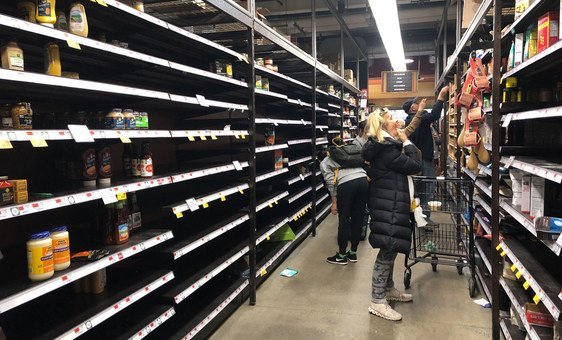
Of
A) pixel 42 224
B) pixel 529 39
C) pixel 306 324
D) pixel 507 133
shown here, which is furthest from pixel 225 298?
pixel 529 39

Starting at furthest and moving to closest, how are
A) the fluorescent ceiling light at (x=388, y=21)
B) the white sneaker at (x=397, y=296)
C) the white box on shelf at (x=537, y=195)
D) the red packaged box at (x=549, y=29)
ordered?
1. the fluorescent ceiling light at (x=388, y=21)
2. the white sneaker at (x=397, y=296)
3. the white box on shelf at (x=537, y=195)
4. the red packaged box at (x=549, y=29)

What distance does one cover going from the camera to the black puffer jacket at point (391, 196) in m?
3.08

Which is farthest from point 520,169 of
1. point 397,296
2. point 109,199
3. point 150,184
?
point 109,199

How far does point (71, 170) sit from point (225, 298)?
5.43 feet

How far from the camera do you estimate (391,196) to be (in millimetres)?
3102

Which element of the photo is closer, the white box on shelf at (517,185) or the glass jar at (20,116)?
the glass jar at (20,116)

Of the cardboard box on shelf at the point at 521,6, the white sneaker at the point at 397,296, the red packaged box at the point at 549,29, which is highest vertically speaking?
the cardboard box on shelf at the point at 521,6

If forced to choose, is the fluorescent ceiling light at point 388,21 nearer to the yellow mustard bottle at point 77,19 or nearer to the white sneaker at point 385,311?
the white sneaker at point 385,311

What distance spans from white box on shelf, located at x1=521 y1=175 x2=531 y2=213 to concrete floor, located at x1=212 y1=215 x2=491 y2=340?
3.81ft

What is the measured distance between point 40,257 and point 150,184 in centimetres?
71

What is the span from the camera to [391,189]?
311cm

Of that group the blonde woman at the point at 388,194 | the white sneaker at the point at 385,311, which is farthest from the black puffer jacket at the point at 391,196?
the white sneaker at the point at 385,311

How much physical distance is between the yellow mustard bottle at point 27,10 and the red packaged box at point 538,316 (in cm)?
283

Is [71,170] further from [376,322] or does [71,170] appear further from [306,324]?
[376,322]
